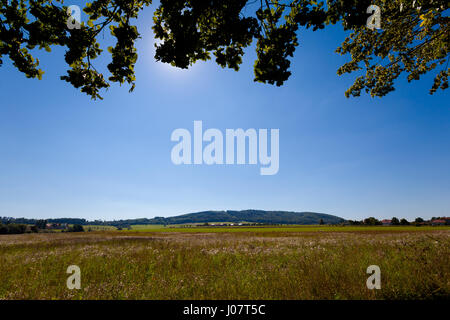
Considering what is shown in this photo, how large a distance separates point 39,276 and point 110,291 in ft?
13.2

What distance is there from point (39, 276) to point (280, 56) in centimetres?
1091

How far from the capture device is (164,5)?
508 cm

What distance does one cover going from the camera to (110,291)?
16.4 ft

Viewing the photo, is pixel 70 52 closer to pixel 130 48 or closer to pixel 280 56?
pixel 130 48

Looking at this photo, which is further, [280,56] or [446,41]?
[446,41]

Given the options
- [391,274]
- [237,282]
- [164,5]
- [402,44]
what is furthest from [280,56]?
[402,44]

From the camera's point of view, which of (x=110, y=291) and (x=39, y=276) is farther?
(x=39, y=276)
